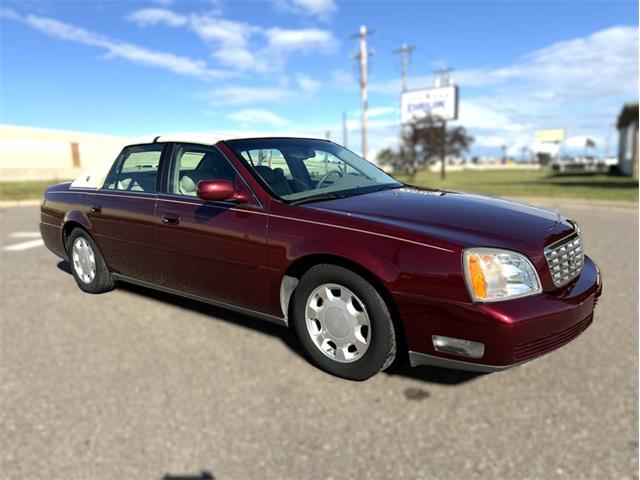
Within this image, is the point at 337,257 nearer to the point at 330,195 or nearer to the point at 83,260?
the point at 330,195

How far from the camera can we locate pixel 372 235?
1.85 metres

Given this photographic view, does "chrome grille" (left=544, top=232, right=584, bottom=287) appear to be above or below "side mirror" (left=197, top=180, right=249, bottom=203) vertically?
below

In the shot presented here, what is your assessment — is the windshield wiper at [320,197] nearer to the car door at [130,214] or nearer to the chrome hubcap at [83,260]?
the car door at [130,214]

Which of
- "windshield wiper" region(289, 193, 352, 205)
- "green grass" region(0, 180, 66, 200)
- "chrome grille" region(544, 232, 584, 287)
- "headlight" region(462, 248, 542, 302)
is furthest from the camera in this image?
"green grass" region(0, 180, 66, 200)

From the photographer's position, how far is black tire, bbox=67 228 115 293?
219cm

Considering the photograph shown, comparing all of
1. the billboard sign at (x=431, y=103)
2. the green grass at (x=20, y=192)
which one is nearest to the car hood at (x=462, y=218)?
the green grass at (x=20, y=192)

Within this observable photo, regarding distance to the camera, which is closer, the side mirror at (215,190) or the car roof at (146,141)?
the side mirror at (215,190)

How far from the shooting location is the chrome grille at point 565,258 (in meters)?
1.94

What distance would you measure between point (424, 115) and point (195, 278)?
144653 mm

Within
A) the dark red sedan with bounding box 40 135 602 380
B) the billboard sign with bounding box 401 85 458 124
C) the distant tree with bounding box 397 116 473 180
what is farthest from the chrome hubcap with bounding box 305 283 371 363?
the billboard sign with bounding box 401 85 458 124

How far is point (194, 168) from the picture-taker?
2.21m

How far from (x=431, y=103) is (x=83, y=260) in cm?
14548

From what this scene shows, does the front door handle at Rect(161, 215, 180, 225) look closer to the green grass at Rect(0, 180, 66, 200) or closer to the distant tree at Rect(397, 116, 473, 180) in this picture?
the green grass at Rect(0, 180, 66, 200)

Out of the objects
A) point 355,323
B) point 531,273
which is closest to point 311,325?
point 355,323
